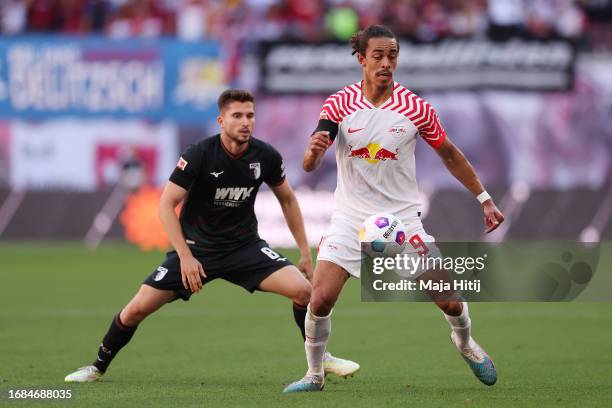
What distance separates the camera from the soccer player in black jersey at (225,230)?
863 centimetres

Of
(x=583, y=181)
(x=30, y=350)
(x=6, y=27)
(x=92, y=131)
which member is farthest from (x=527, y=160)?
(x=30, y=350)

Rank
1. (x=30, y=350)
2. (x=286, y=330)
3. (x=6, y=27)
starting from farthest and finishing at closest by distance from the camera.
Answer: (x=6, y=27), (x=286, y=330), (x=30, y=350)

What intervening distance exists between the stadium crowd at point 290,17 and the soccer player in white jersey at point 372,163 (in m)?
17.8

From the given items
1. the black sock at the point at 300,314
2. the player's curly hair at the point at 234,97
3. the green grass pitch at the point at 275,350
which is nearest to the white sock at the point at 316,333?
the green grass pitch at the point at 275,350

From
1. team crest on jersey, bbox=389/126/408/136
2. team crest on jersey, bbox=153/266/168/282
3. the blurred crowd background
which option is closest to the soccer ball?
team crest on jersey, bbox=389/126/408/136

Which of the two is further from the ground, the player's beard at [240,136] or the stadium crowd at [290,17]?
the player's beard at [240,136]

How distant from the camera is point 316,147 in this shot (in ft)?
25.3

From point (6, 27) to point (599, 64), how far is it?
43.2 ft

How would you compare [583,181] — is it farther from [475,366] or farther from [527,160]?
[475,366]

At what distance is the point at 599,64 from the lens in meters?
25.7

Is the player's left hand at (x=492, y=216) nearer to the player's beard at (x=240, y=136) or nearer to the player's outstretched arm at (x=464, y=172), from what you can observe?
the player's outstretched arm at (x=464, y=172)

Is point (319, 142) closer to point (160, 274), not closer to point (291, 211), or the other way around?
point (291, 211)

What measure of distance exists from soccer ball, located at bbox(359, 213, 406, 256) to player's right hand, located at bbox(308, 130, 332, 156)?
1.98ft

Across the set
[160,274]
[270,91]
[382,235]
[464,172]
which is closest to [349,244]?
[382,235]
